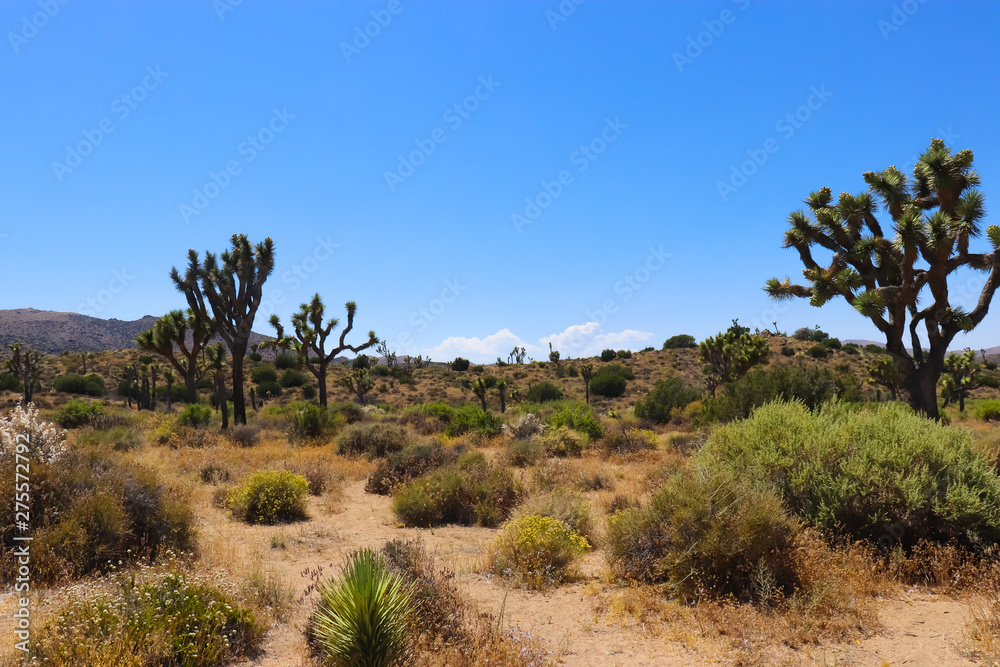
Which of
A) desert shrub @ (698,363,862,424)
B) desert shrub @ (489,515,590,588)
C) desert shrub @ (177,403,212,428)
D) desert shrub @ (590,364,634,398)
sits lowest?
desert shrub @ (489,515,590,588)

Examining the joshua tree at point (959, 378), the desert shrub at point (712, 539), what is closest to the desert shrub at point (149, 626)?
the desert shrub at point (712, 539)

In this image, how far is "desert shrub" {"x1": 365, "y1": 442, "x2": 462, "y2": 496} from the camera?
41.9ft

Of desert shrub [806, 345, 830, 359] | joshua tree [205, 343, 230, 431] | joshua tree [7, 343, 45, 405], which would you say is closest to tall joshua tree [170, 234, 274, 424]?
joshua tree [205, 343, 230, 431]

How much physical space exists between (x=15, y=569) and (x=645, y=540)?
7121 millimetres

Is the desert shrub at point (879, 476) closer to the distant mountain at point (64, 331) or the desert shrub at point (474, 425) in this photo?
the desert shrub at point (474, 425)

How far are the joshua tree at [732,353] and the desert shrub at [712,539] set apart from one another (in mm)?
22300

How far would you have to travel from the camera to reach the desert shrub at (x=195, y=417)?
74.6 feet

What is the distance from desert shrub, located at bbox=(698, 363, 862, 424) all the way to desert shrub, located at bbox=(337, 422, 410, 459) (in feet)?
30.8

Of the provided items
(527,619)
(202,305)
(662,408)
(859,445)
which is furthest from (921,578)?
(202,305)

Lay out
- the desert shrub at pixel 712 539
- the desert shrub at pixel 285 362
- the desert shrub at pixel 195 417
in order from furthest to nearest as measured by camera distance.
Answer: the desert shrub at pixel 285 362 → the desert shrub at pixel 195 417 → the desert shrub at pixel 712 539

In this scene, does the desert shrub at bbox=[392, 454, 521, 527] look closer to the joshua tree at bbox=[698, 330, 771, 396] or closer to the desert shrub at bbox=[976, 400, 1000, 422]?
the joshua tree at bbox=[698, 330, 771, 396]

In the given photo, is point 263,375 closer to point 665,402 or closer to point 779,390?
point 665,402

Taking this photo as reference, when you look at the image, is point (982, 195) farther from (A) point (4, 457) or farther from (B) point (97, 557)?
(A) point (4, 457)

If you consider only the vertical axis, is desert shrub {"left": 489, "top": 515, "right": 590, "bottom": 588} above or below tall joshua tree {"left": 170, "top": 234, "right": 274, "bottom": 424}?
below
